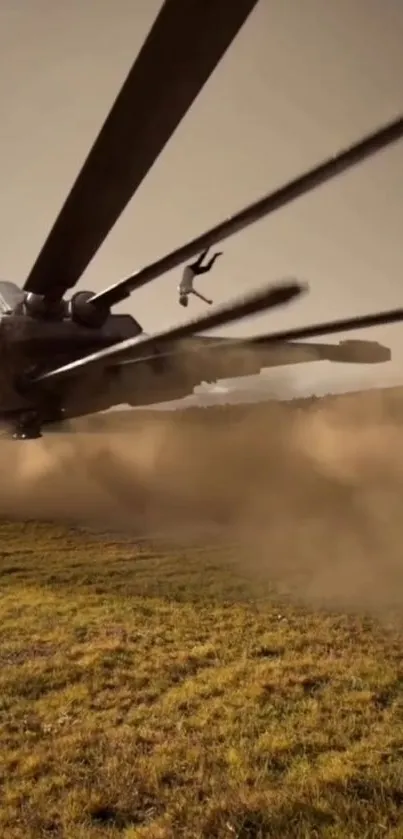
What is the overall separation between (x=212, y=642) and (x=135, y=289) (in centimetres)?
658

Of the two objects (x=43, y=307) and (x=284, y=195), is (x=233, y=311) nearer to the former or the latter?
(x=284, y=195)

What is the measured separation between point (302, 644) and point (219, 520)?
855 cm

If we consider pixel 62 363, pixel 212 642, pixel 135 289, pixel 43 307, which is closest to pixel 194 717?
pixel 212 642

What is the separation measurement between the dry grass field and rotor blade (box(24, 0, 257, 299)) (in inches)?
202

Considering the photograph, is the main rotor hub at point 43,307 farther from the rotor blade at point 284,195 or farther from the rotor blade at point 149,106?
the rotor blade at point 284,195

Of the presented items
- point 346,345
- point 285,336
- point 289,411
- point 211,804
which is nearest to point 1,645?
Result: point 211,804

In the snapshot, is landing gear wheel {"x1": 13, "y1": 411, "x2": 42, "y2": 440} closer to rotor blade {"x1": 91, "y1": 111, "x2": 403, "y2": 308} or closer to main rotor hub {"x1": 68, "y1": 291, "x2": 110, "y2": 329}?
main rotor hub {"x1": 68, "y1": 291, "x2": 110, "y2": 329}

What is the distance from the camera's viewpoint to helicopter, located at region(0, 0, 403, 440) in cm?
307

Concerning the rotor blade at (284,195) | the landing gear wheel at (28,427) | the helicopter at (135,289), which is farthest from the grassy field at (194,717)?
the rotor blade at (284,195)

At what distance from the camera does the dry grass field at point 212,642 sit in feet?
20.7

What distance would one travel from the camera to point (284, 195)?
3.44 metres

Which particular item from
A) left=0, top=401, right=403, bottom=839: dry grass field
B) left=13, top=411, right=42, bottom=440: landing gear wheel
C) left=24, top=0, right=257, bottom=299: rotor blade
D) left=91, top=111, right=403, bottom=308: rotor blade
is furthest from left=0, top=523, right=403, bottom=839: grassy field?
left=24, top=0, right=257, bottom=299: rotor blade

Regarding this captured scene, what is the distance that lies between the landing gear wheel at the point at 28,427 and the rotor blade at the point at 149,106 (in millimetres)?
4393

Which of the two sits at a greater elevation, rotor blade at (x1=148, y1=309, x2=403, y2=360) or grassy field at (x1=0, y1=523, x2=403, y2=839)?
rotor blade at (x1=148, y1=309, x2=403, y2=360)
